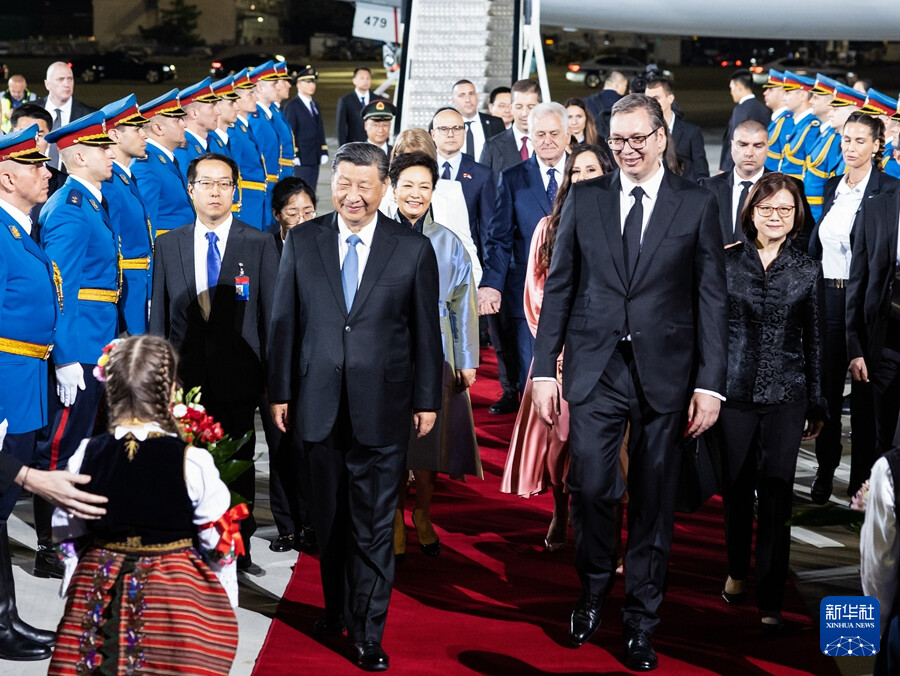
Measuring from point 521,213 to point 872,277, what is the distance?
2.14 m

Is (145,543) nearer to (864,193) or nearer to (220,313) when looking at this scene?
(220,313)

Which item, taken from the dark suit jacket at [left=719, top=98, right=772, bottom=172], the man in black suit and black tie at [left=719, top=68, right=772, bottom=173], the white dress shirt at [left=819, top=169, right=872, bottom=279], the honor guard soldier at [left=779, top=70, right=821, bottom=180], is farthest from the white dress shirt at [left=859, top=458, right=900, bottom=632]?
the dark suit jacket at [left=719, top=98, right=772, bottom=172]

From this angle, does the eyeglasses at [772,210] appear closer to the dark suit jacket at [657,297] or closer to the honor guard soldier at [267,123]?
the dark suit jacket at [657,297]

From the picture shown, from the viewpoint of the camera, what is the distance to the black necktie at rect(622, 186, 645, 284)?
4191 mm

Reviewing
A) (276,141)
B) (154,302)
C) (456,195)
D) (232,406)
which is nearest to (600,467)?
(232,406)

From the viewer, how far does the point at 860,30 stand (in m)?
18.4

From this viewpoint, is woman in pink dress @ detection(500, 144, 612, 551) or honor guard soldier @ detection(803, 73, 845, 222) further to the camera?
honor guard soldier @ detection(803, 73, 845, 222)

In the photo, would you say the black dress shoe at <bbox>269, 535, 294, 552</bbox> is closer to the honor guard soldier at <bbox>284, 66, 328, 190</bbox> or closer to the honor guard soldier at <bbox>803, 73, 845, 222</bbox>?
the honor guard soldier at <bbox>803, 73, 845, 222</bbox>

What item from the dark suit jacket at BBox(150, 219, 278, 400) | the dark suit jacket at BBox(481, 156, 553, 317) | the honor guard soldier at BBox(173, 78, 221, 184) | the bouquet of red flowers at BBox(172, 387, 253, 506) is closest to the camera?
the bouquet of red flowers at BBox(172, 387, 253, 506)

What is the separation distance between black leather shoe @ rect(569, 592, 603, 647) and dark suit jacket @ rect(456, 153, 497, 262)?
3.49m

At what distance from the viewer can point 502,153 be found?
28.5 feet

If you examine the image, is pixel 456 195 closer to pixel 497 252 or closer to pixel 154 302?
pixel 497 252

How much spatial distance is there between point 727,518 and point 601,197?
52.1 inches

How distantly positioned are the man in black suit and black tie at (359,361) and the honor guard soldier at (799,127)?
548 centimetres
